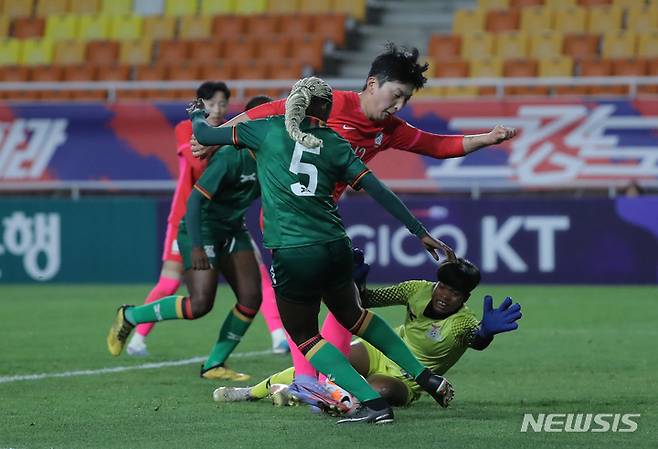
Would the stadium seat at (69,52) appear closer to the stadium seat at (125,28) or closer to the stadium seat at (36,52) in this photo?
the stadium seat at (36,52)

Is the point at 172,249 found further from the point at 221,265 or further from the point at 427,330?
the point at 427,330

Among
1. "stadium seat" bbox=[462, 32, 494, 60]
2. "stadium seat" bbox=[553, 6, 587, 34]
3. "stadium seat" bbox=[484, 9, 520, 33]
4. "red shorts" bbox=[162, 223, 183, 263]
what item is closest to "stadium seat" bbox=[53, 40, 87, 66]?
"stadium seat" bbox=[462, 32, 494, 60]

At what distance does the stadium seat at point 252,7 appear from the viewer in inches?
918

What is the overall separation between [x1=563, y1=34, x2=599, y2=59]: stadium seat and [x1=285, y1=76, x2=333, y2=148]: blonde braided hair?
14.1 metres

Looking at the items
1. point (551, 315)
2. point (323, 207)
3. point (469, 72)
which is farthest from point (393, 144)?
point (469, 72)

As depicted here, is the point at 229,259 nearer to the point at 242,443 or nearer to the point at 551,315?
the point at 242,443

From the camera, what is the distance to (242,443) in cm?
638

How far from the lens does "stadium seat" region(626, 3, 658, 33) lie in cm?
2033

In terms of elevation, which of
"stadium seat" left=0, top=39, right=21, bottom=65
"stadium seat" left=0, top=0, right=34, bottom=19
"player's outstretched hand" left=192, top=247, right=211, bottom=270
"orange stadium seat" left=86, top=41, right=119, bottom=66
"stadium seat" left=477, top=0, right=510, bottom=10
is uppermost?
"stadium seat" left=477, top=0, right=510, bottom=10

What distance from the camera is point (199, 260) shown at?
841cm

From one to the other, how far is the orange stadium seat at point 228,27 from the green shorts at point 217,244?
1360 cm

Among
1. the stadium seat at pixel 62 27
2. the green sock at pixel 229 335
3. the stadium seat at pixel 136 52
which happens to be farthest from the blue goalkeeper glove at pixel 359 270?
the stadium seat at pixel 62 27

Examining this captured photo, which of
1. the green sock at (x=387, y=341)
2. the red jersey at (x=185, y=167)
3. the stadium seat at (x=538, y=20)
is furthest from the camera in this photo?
the stadium seat at (x=538, y=20)

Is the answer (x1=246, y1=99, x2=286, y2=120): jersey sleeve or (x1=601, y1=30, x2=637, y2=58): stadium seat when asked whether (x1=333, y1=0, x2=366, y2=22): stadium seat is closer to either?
(x1=601, y1=30, x2=637, y2=58): stadium seat
